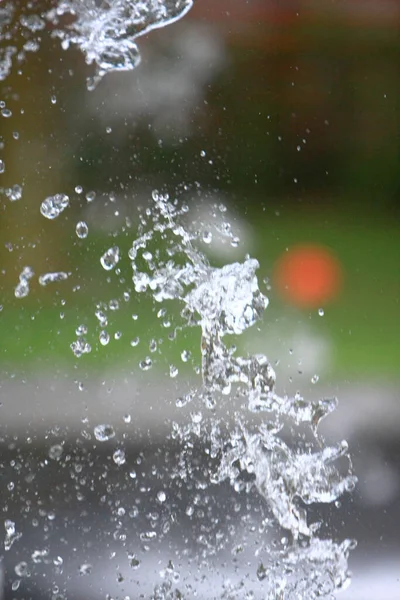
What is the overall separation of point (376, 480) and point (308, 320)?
10.3 feet

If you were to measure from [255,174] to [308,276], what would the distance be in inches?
30.9

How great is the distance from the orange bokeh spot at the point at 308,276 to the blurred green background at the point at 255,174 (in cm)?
6

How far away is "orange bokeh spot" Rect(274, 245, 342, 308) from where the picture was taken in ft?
21.5

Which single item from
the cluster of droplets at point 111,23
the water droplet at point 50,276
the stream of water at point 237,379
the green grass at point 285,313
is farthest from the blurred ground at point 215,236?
the cluster of droplets at point 111,23

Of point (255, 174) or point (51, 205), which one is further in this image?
point (255, 174)

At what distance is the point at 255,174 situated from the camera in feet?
22.0

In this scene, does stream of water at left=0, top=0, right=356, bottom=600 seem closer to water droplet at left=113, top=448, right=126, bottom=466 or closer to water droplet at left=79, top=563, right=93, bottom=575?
water droplet at left=113, top=448, right=126, bottom=466

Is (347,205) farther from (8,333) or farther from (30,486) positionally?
(30,486)

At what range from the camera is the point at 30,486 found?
3.94 m

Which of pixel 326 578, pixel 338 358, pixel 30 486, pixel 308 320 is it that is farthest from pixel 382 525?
pixel 308 320

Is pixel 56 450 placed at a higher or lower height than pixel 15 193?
lower

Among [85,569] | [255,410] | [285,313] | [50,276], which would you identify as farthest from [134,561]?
[285,313]

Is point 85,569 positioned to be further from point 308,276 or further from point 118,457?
point 308,276

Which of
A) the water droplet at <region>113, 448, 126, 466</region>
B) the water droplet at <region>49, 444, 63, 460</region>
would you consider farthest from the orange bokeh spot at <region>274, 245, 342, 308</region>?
the water droplet at <region>49, 444, 63, 460</region>
